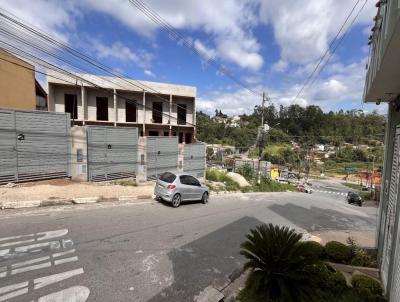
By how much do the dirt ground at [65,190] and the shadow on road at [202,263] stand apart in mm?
7181

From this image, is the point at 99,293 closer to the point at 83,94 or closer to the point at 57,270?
the point at 57,270

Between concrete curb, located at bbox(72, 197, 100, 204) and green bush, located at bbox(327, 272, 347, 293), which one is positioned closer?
green bush, located at bbox(327, 272, 347, 293)

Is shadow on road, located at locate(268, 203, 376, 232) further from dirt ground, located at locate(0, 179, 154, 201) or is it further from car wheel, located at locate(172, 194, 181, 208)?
dirt ground, located at locate(0, 179, 154, 201)

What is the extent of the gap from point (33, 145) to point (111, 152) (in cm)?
463

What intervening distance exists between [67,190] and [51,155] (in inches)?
104

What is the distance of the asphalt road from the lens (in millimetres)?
5480

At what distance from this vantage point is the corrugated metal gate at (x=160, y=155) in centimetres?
2058

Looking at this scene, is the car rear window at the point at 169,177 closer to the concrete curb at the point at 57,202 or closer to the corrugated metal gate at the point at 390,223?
the concrete curb at the point at 57,202

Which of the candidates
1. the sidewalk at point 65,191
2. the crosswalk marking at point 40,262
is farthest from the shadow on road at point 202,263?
the sidewalk at point 65,191

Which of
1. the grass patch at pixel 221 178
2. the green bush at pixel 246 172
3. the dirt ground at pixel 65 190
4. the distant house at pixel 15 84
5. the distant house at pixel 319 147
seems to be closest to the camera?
the dirt ground at pixel 65 190

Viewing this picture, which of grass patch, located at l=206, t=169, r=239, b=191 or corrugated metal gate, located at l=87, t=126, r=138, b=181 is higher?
corrugated metal gate, located at l=87, t=126, r=138, b=181

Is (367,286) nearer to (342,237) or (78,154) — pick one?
(342,237)

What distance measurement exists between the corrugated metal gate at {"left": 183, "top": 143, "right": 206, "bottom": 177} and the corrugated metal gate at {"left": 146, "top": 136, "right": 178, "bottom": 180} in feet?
4.39

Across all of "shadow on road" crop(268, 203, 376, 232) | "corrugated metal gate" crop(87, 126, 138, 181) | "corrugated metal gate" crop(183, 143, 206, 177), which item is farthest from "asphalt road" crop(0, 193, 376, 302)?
"corrugated metal gate" crop(183, 143, 206, 177)
